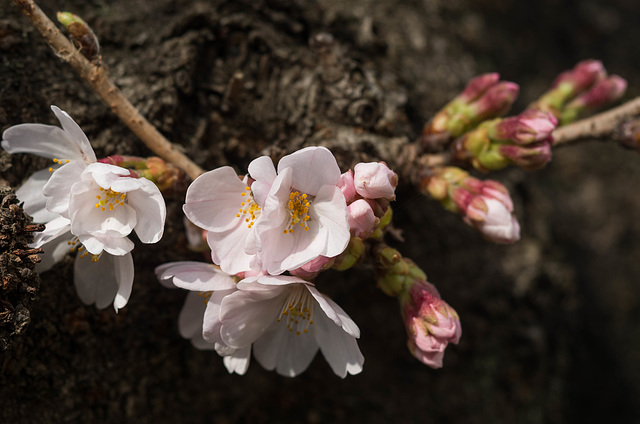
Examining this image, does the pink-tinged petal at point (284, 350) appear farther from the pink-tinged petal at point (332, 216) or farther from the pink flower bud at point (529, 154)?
the pink flower bud at point (529, 154)

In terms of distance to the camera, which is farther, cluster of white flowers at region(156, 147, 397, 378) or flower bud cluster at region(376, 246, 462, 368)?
flower bud cluster at region(376, 246, 462, 368)

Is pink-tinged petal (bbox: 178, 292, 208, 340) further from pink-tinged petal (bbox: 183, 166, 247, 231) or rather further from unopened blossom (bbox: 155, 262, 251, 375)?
pink-tinged petal (bbox: 183, 166, 247, 231)

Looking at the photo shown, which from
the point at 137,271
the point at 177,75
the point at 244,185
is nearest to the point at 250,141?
the point at 177,75

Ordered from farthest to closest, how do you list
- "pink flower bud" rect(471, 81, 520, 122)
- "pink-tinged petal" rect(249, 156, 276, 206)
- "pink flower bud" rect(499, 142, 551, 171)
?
"pink flower bud" rect(471, 81, 520, 122) → "pink flower bud" rect(499, 142, 551, 171) → "pink-tinged petal" rect(249, 156, 276, 206)

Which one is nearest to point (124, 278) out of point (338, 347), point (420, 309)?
point (338, 347)

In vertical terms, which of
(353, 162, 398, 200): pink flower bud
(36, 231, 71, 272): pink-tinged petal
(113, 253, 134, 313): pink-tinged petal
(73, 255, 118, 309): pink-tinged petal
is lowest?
(73, 255, 118, 309): pink-tinged petal

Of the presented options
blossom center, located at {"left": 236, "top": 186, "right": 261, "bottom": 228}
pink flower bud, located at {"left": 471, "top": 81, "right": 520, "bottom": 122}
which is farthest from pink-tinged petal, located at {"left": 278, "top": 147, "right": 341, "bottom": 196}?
pink flower bud, located at {"left": 471, "top": 81, "right": 520, "bottom": 122}

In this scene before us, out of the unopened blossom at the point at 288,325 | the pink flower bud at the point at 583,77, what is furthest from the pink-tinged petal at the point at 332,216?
the pink flower bud at the point at 583,77
